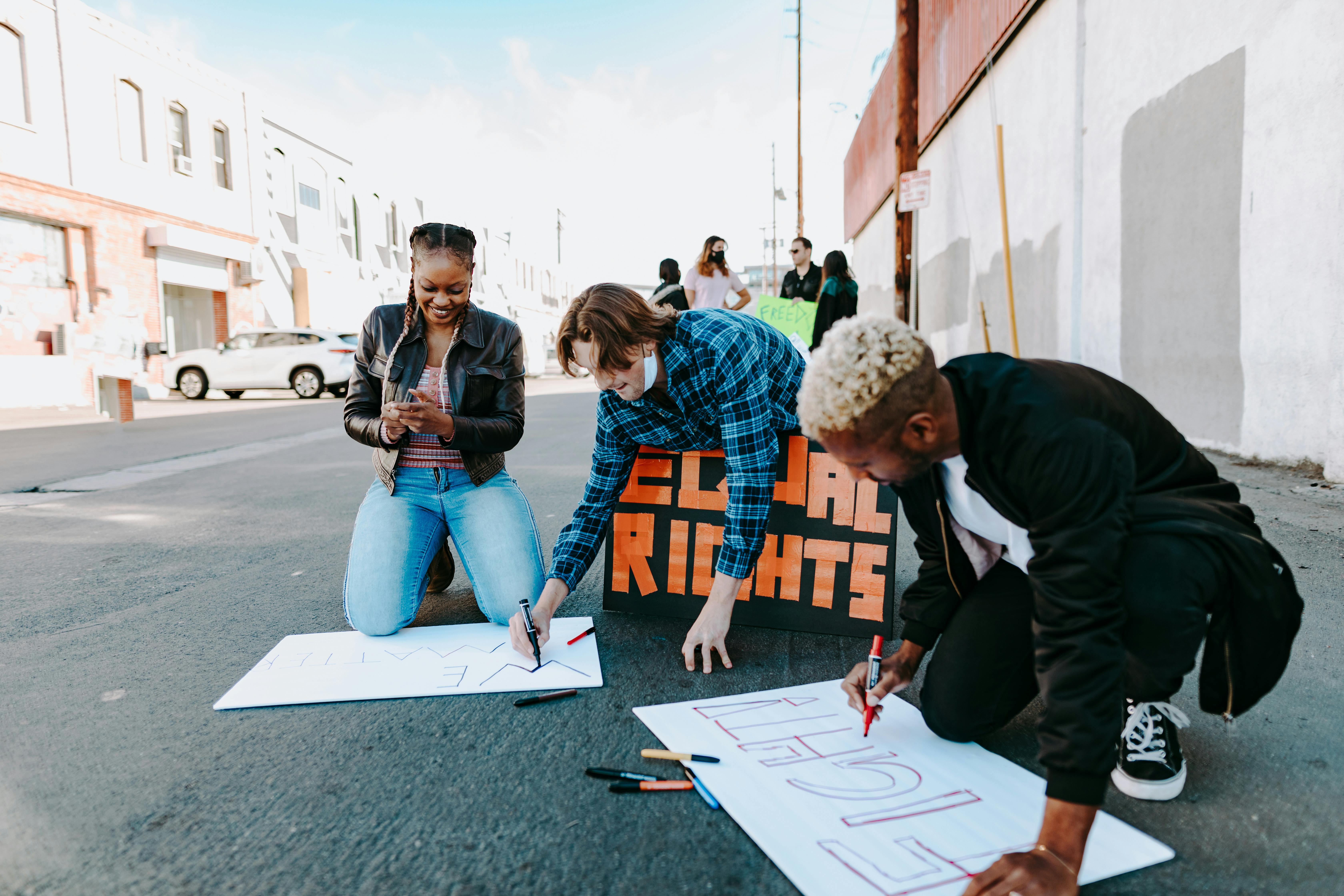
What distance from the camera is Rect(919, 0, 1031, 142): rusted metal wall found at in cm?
992

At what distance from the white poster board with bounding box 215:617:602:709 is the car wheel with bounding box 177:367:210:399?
54.2 feet

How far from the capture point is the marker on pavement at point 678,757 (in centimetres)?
177

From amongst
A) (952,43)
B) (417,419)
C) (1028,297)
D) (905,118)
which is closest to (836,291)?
(1028,297)

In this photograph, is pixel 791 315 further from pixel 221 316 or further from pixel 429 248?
pixel 221 316

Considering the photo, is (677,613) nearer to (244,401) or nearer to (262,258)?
(244,401)

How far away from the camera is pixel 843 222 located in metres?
28.8

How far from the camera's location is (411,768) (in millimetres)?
1804

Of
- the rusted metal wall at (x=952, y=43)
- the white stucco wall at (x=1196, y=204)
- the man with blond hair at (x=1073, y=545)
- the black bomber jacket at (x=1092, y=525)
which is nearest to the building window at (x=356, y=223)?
the rusted metal wall at (x=952, y=43)

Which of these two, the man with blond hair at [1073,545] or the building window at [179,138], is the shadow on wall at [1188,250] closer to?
the man with blond hair at [1073,545]

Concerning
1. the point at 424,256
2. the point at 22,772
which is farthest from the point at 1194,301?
the point at 22,772

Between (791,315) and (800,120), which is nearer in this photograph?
(791,315)

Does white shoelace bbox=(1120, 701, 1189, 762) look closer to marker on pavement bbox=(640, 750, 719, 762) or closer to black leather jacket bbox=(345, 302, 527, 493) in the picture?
marker on pavement bbox=(640, 750, 719, 762)

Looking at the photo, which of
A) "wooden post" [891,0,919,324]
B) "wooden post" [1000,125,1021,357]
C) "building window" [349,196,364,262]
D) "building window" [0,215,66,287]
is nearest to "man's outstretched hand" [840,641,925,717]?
"wooden post" [1000,125,1021,357]

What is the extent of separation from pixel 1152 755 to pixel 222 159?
2301 cm
